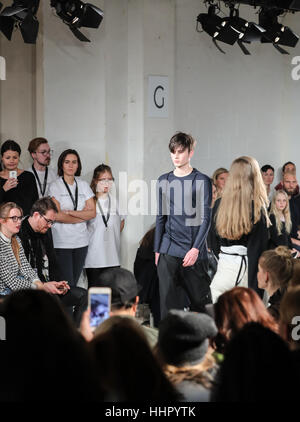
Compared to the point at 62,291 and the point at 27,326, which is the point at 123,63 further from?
the point at 27,326

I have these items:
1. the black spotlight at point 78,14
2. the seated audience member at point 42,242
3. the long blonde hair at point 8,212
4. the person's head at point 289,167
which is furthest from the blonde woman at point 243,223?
the person's head at point 289,167

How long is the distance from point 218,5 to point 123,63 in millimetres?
1285

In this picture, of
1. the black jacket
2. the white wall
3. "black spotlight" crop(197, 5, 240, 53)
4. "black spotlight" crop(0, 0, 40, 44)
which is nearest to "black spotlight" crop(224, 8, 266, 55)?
"black spotlight" crop(197, 5, 240, 53)

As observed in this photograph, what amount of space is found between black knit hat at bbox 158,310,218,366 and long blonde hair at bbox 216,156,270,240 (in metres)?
1.69

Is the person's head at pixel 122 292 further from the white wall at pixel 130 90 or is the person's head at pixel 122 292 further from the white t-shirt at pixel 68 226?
the white wall at pixel 130 90

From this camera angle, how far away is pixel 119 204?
5785 mm

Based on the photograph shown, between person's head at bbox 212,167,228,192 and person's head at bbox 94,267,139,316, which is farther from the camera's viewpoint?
person's head at bbox 212,167,228,192

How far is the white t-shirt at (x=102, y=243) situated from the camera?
5277 mm

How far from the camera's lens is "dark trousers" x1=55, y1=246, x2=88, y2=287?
4990 mm

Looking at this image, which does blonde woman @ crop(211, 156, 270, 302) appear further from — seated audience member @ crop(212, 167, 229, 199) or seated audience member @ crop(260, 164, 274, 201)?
seated audience member @ crop(260, 164, 274, 201)

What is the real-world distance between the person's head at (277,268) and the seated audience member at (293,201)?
233 centimetres

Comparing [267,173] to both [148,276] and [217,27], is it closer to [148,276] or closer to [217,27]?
[217,27]

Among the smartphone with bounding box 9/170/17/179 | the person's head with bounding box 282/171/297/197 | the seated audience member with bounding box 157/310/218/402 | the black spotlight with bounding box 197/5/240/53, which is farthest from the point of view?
the person's head with bounding box 282/171/297/197

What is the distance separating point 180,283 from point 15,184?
134 centimetres
